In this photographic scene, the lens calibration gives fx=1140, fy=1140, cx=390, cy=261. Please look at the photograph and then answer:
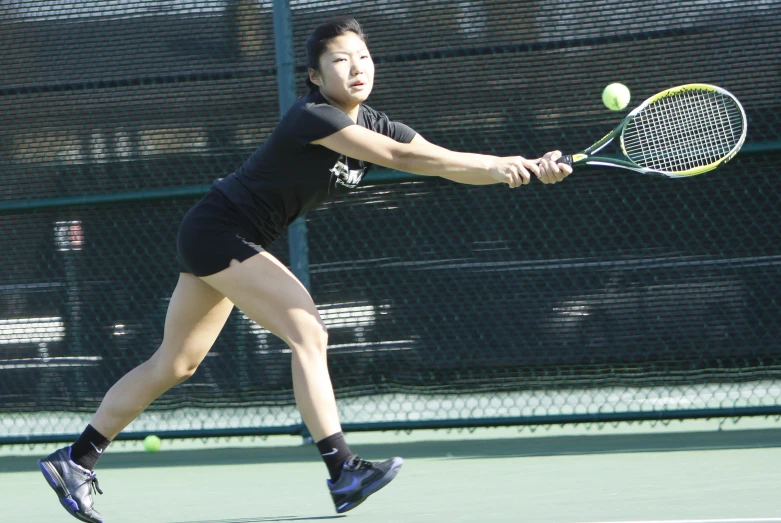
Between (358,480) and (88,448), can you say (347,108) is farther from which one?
(88,448)

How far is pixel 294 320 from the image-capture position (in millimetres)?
3080

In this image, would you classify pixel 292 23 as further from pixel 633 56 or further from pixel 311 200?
pixel 311 200

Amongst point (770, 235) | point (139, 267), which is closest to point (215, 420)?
point (139, 267)

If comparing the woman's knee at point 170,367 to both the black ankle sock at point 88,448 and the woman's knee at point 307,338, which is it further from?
the woman's knee at point 307,338

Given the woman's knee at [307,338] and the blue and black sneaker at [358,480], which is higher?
the woman's knee at [307,338]

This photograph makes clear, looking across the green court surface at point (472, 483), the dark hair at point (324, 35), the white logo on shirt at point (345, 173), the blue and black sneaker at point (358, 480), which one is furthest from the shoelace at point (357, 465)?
the dark hair at point (324, 35)

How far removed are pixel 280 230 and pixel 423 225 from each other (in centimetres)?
146

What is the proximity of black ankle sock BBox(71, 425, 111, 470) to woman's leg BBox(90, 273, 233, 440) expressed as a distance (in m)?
0.02

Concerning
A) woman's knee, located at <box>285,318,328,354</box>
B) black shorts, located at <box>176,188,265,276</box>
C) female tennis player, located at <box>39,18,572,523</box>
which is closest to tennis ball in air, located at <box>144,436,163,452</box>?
female tennis player, located at <box>39,18,572,523</box>

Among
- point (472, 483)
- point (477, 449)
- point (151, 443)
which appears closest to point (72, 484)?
point (472, 483)

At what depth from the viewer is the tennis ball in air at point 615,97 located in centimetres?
411

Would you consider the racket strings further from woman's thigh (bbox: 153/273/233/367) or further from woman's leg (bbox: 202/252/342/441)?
woman's thigh (bbox: 153/273/233/367)

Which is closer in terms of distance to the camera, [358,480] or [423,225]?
[358,480]

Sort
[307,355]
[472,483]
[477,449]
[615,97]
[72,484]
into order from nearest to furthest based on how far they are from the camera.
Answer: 1. [307,355]
2. [72,484]
3. [472,483]
4. [615,97]
5. [477,449]
